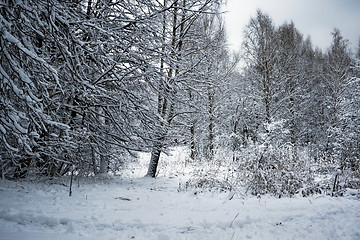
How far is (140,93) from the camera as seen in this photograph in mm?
4844

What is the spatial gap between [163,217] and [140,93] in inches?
114

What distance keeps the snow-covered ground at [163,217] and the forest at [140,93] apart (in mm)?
697

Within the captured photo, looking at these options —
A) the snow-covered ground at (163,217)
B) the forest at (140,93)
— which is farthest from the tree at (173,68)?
the snow-covered ground at (163,217)

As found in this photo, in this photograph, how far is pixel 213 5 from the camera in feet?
21.4

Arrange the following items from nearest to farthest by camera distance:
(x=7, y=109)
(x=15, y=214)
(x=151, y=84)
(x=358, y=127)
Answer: (x=7, y=109) < (x=15, y=214) < (x=151, y=84) < (x=358, y=127)

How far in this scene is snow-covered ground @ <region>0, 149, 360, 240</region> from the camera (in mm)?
2371

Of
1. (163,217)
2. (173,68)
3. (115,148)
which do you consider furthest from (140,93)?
(163,217)

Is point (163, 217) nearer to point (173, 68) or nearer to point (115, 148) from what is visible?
point (173, 68)

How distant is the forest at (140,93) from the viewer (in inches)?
103

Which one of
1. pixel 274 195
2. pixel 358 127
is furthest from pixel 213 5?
pixel 358 127

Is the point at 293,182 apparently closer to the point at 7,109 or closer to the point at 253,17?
the point at 7,109

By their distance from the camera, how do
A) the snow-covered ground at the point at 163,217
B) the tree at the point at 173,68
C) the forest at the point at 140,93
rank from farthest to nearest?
the tree at the point at 173,68, the forest at the point at 140,93, the snow-covered ground at the point at 163,217

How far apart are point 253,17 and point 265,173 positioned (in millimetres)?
9875

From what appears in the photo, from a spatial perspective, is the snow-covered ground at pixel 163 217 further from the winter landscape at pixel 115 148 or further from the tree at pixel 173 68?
the tree at pixel 173 68
